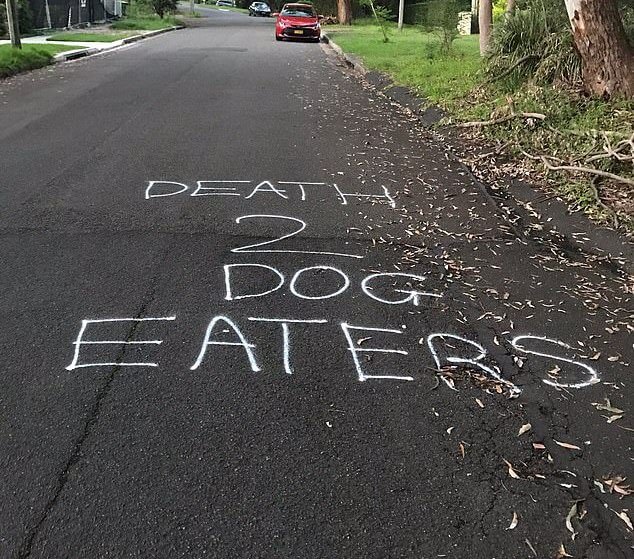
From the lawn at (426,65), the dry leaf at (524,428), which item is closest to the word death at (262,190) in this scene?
the dry leaf at (524,428)

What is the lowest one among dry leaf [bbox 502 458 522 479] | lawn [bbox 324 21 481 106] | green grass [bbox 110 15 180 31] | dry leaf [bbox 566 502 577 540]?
dry leaf [bbox 566 502 577 540]

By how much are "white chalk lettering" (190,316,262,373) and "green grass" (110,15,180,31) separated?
31567 mm

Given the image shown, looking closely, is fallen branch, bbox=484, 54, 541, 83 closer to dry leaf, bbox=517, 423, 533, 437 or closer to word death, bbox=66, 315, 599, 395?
word death, bbox=66, 315, 599, 395

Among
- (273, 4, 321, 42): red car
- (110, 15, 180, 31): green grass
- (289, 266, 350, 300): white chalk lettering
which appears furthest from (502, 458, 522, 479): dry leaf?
(110, 15, 180, 31): green grass

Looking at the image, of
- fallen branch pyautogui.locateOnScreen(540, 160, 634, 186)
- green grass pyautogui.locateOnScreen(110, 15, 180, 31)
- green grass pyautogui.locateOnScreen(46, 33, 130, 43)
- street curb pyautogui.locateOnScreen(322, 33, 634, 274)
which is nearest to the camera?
street curb pyautogui.locateOnScreen(322, 33, 634, 274)

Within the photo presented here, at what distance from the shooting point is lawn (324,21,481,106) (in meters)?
12.7

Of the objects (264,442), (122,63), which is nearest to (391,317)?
(264,442)

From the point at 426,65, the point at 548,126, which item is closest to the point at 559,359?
the point at 548,126

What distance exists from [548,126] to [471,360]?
228 inches

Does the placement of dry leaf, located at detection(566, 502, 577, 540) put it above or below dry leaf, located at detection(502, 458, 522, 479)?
below

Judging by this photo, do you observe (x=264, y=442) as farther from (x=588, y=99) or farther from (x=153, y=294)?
(x=588, y=99)

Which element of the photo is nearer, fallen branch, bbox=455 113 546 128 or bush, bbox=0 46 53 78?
fallen branch, bbox=455 113 546 128

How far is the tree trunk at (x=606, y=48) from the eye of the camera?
354 inches

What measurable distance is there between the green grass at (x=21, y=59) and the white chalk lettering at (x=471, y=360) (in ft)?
47.3
